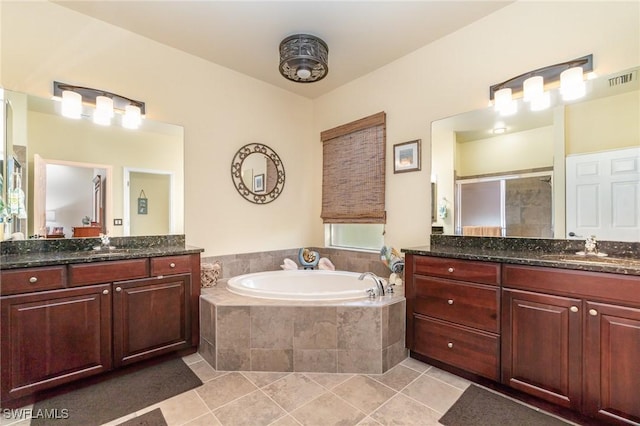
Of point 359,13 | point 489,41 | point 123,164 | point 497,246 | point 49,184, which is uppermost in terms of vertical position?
point 359,13

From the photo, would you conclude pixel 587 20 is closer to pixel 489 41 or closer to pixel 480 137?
pixel 489 41

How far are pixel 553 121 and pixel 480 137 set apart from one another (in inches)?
18.2

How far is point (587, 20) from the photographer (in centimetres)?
183

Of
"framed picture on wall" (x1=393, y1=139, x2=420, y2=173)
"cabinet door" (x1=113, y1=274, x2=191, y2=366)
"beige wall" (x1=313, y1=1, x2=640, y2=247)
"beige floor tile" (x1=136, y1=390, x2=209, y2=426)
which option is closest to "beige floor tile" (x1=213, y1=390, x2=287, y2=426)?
"beige floor tile" (x1=136, y1=390, x2=209, y2=426)

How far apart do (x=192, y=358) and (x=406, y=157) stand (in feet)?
8.39

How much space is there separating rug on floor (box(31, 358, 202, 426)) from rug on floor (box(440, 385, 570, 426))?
162 centimetres

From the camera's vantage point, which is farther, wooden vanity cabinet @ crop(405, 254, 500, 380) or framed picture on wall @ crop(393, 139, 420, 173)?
framed picture on wall @ crop(393, 139, 420, 173)

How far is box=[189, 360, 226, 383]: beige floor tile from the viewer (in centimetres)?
198

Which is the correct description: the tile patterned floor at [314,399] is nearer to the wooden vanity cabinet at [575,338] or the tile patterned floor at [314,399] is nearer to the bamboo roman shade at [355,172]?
the wooden vanity cabinet at [575,338]

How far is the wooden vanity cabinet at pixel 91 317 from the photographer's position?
1606mm

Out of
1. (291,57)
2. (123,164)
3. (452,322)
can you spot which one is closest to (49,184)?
(123,164)

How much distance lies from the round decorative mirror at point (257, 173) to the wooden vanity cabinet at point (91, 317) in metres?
1.03

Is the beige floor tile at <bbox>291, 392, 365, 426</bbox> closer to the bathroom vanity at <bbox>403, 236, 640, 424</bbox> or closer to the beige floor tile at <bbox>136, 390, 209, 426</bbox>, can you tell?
the beige floor tile at <bbox>136, 390, 209, 426</bbox>

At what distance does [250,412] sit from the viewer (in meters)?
1.62
